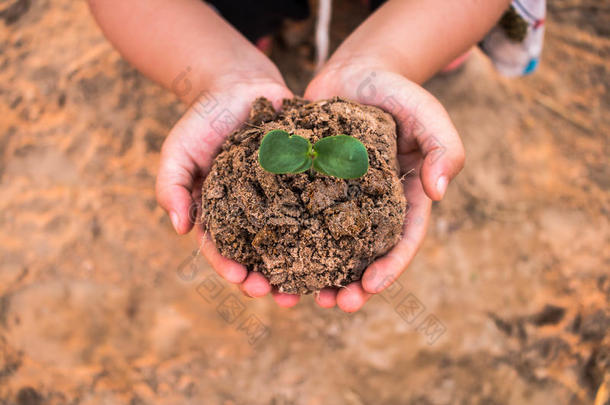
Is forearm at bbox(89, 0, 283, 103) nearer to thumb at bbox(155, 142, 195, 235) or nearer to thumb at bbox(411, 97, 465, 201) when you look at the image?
thumb at bbox(155, 142, 195, 235)

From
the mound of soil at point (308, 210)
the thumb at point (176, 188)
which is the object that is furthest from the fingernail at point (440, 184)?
the thumb at point (176, 188)

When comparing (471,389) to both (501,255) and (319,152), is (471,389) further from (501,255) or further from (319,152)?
(319,152)

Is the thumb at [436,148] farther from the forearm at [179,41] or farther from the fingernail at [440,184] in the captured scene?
the forearm at [179,41]

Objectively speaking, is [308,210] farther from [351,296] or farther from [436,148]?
[436,148]

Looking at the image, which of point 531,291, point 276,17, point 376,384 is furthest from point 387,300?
point 276,17

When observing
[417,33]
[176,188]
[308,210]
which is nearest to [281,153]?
[308,210]

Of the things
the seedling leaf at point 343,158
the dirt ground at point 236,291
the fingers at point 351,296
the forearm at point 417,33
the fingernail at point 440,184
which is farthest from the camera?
the dirt ground at point 236,291

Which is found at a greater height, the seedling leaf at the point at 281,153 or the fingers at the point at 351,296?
the seedling leaf at the point at 281,153
